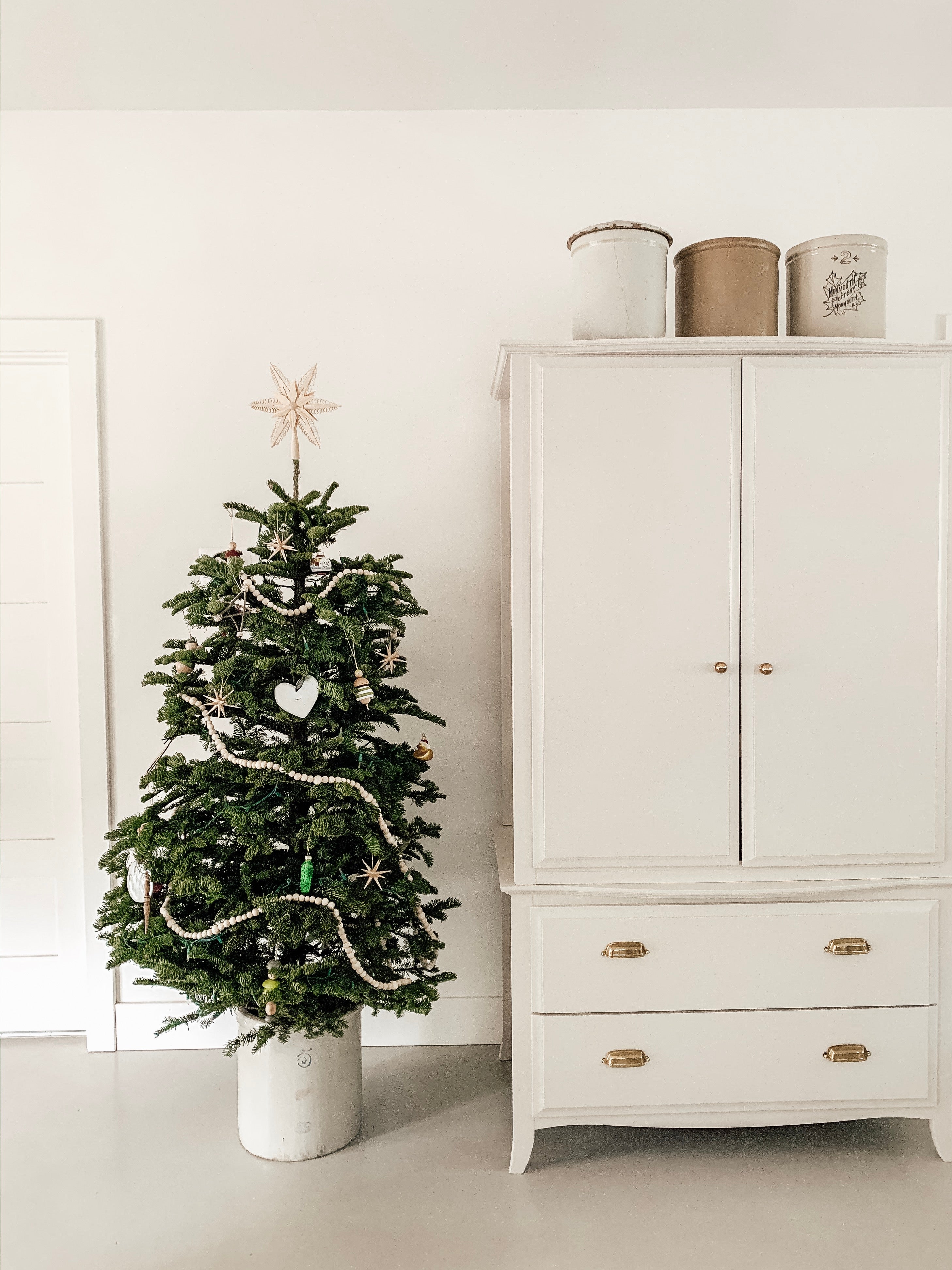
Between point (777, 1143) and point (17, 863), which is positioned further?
point (17, 863)

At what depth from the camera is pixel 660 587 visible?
1.92 meters

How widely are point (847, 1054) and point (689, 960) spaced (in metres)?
0.42

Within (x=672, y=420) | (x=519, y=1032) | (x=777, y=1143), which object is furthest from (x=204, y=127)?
(x=777, y=1143)

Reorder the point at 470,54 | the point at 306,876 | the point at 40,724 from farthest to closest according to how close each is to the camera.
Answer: the point at 40,724, the point at 470,54, the point at 306,876

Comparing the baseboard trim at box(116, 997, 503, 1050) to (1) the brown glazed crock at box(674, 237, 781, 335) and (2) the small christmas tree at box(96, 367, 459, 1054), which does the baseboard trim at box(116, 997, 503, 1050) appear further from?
(1) the brown glazed crock at box(674, 237, 781, 335)

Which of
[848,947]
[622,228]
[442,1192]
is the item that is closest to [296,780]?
[442,1192]

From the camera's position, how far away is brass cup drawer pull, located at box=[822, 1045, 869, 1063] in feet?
6.40

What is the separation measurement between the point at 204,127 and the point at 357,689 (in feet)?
5.67

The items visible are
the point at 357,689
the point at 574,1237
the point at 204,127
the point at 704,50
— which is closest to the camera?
the point at 574,1237

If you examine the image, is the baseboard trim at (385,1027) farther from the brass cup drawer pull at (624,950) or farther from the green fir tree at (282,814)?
the brass cup drawer pull at (624,950)

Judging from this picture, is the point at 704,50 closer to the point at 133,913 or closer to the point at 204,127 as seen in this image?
the point at 204,127

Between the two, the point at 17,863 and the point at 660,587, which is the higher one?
the point at 660,587

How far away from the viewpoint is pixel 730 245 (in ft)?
6.39

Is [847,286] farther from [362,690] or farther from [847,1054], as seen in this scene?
[847,1054]
